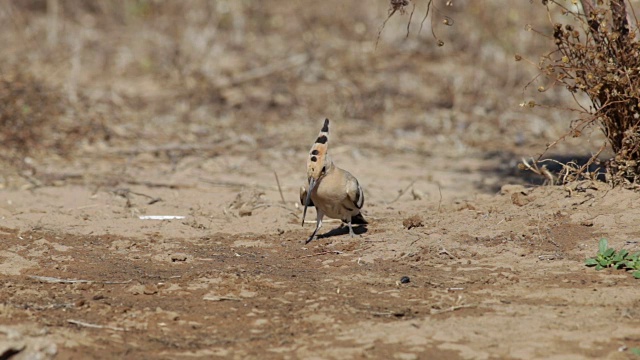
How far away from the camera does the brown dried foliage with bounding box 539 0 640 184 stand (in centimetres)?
598

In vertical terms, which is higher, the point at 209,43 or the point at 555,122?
the point at 209,43

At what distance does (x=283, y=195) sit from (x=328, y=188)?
1701mm

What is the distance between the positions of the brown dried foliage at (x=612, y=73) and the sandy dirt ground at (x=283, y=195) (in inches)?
13.1

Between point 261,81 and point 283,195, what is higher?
point 261,81

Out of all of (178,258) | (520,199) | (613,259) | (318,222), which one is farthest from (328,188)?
(613,259)

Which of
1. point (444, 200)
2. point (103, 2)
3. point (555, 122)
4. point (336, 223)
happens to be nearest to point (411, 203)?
point (444, 200)

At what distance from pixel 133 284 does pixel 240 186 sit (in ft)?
9.73

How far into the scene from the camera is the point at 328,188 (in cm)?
637

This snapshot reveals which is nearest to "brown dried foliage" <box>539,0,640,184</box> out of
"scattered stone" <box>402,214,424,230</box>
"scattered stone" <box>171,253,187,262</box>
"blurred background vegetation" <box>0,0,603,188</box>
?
"scattered stone" <box>402,214,424,230</box>

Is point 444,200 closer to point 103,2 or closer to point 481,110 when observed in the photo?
point 481,110

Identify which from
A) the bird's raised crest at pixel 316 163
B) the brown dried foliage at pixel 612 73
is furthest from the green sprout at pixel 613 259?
the bird's raised crest at pixel 316 163

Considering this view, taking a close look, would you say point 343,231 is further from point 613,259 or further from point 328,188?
point 613,259

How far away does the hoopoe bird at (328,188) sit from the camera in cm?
633

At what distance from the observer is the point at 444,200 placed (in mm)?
7801
